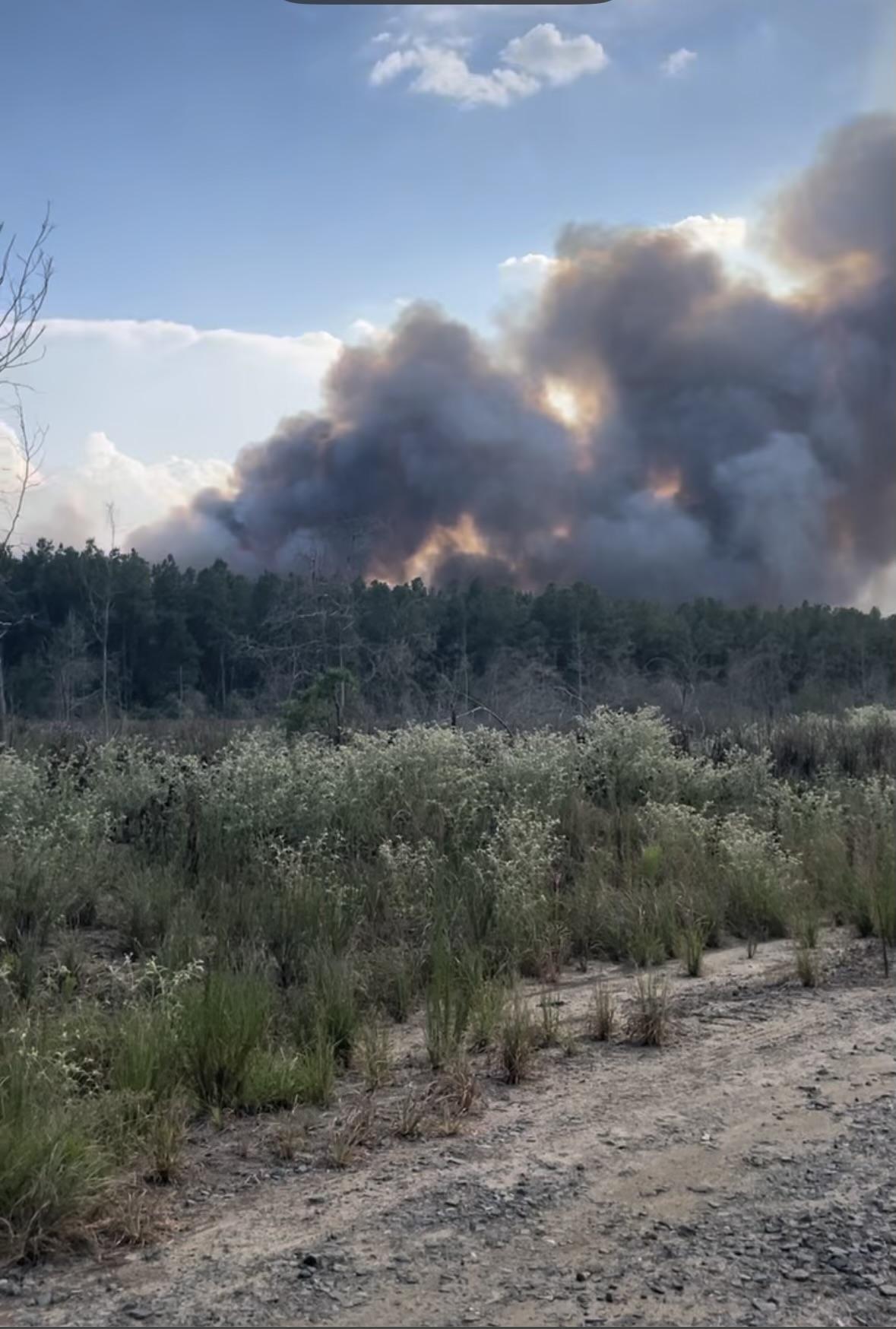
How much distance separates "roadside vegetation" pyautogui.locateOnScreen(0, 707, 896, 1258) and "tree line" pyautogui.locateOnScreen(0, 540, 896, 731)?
7.59 metres

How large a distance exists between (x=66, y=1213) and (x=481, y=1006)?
254 cm

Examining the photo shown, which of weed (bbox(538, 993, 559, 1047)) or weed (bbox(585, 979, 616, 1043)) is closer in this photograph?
weed (bbox(538, 993, 559, 1047))

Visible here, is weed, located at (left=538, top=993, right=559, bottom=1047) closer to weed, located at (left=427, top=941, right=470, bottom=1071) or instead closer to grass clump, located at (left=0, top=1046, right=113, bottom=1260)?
weed, located at (left=427, top=941, right=470, bottom=1071)

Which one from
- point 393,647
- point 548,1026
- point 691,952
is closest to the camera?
point 548,1026

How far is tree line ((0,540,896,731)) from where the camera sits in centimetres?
2225

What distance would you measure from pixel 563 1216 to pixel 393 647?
821 inches

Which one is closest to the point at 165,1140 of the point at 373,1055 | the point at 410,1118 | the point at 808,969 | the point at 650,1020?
the point at 410,1118

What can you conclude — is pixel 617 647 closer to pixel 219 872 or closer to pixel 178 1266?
pixel 219 872

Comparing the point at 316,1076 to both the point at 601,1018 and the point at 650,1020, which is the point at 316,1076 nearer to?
the point at 601,1018

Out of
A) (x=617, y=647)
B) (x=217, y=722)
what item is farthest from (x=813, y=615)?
(x=217, y=722)

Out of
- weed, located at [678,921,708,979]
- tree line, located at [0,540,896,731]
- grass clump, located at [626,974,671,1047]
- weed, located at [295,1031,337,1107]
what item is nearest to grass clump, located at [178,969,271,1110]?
weed, located at [295,1031,337,1107]

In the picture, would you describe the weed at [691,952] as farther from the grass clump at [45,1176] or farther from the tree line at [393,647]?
the tree line at [393,647]

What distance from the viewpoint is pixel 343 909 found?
7.80 metres

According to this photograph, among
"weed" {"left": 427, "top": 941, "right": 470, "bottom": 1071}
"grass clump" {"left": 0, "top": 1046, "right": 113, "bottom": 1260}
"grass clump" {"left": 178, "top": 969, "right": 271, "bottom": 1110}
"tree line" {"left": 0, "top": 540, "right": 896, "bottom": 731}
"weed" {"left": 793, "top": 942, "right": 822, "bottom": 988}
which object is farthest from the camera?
"tree line" {"left": 0, "top": 540, "right": 896, "bottom": 731}
